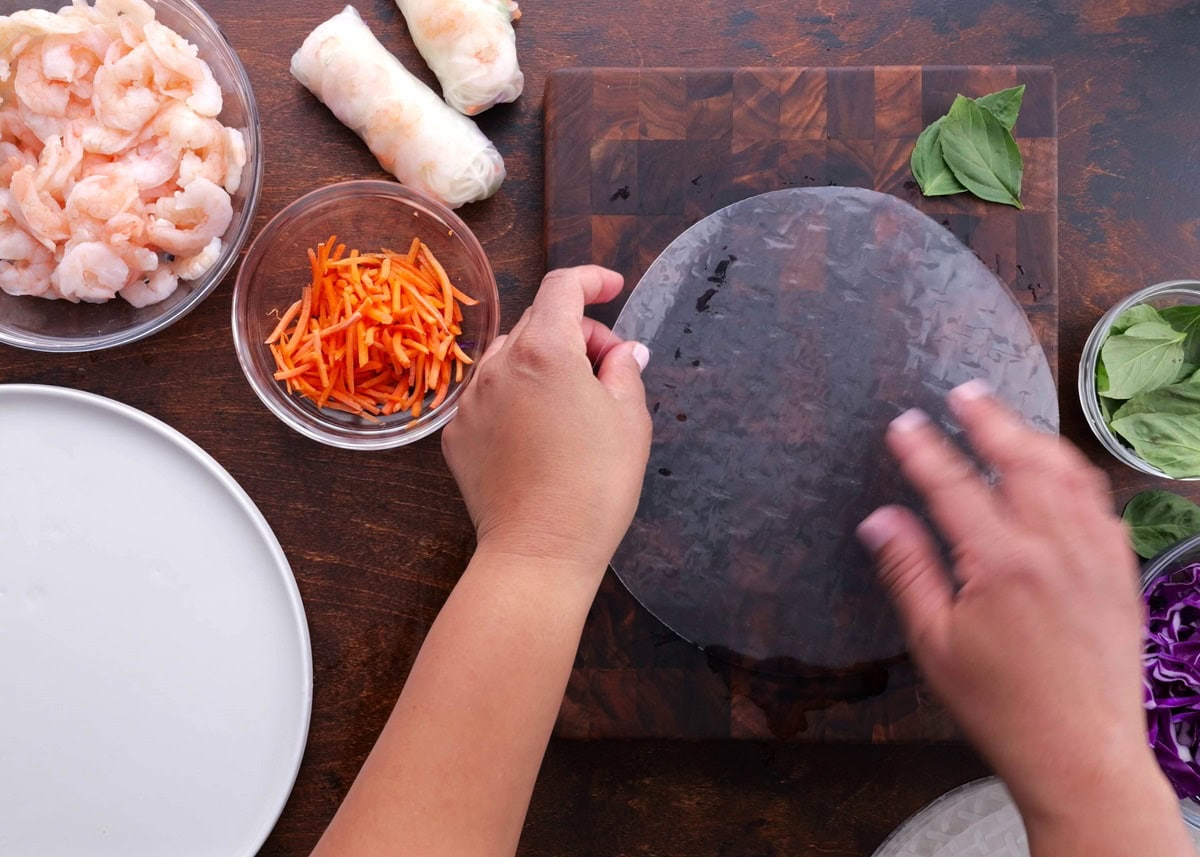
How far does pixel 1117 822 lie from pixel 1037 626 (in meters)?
0.19

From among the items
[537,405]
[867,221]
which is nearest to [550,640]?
[537,405]

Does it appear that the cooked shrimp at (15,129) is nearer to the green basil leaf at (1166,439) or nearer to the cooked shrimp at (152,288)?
the cooked shrimp at (152,288)

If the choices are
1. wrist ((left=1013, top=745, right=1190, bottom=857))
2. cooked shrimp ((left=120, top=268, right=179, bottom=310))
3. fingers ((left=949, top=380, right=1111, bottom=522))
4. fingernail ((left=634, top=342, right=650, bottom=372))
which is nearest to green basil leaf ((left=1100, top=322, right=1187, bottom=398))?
fingers ((left=949, top=380, right=1111, bottom=522))

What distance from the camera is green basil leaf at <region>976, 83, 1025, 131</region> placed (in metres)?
1.23

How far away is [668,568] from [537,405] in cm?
37

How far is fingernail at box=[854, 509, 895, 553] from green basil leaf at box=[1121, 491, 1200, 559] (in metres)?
0.38

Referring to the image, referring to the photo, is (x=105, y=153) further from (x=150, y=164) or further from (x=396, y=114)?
(x=396, y=114)

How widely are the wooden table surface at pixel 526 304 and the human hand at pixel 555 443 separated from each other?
289 mm

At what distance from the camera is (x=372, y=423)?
128 cm

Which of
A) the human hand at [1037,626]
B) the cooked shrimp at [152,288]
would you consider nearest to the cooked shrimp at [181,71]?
the cooked shrimp at [152,288]

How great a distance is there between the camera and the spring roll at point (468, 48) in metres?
1.23

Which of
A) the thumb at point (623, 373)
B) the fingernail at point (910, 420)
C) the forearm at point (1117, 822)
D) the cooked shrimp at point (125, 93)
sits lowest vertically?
the forearm at point (1117, 822)

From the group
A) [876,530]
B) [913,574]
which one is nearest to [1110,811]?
[913,574]

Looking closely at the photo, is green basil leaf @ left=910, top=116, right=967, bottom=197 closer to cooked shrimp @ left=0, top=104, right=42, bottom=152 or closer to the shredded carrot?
the shredded carrot
